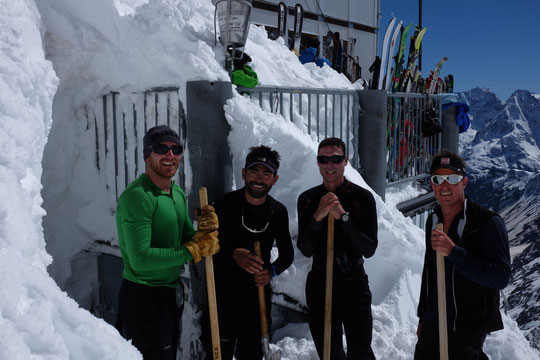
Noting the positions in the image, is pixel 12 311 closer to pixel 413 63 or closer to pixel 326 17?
pixel 413 63

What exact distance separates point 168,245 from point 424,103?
25.1 ft

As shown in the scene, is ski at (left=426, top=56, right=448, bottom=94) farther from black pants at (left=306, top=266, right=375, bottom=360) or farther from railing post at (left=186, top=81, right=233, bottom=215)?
black pants at (left=306, top=266, right=375, bottom=360)

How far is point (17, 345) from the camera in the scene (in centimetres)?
140

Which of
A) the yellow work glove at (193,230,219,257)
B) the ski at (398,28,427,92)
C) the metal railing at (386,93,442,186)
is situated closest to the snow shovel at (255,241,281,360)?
the yellow work glove at (193,230,219,257)

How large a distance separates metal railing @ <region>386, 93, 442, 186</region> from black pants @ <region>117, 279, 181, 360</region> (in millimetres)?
5598

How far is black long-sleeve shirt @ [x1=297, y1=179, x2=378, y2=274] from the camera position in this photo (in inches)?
129

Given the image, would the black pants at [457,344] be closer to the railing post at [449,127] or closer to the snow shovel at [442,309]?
the snow shovel at [442,309]

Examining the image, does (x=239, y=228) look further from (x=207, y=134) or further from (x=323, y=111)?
(x=323, y=111)

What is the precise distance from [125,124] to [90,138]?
1.88 feet

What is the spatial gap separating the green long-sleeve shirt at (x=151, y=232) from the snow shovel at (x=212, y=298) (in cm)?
16

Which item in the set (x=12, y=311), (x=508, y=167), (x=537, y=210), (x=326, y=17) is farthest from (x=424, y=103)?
(x=508, y=167)

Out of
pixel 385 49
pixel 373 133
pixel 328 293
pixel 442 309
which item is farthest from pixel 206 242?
pixel 385 49

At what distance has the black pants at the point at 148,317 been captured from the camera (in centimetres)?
294

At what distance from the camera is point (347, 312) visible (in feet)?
11.0
